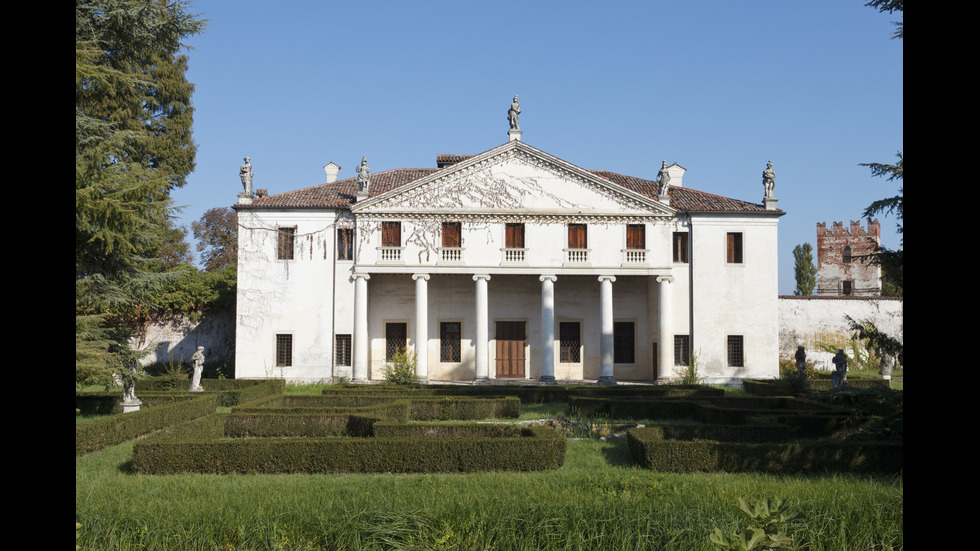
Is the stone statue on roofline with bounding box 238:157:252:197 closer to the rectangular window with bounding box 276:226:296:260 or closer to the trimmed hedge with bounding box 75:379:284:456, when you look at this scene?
Answer: the rectangular window with bounding box 276:226:296:260

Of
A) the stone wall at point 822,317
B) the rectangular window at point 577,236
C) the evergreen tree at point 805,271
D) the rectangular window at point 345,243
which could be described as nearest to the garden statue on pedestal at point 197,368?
the rectangular window at point 345,243

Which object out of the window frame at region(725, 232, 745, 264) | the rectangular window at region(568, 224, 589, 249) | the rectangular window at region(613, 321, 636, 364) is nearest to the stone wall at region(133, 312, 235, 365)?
the rectangular window at region(568, 224, 589, 249)

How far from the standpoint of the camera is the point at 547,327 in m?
32.0

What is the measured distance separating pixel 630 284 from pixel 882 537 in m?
27.7

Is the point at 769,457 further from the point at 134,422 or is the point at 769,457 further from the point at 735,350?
the point at 735,350

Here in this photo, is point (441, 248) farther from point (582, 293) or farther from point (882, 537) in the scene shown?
point (882, 537)

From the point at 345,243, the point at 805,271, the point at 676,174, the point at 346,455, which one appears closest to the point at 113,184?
the point at 346,455

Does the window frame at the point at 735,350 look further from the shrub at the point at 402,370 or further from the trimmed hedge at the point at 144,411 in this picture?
the trimmed hedge at the point at 144,411

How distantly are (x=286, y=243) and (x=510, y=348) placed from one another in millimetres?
12352

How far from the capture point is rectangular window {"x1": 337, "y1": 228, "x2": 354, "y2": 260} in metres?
33.1

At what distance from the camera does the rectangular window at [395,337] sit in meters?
33.7

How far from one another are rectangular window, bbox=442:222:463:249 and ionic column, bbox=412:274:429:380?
76.6 inches

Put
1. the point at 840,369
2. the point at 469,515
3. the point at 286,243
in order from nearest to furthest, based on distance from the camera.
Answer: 1. the point at 469,515
2. the point at 840,369
3. the point at 286,243
